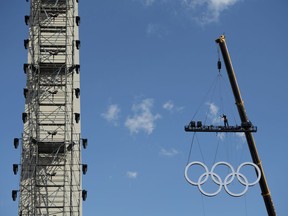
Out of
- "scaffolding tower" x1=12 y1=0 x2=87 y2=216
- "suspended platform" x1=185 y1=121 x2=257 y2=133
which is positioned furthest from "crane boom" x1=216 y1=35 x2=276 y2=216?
"scaffolding tower" x1=12 y1=0 x2=87 y2=216

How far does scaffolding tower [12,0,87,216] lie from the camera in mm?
77312

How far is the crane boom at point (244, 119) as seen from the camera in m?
74.2

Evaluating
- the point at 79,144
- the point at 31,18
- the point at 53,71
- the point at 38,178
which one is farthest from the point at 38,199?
the point at 31,18

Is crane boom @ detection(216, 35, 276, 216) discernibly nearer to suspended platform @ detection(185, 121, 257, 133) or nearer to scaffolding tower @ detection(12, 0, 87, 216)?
suspended platform @ detection(185, 121, 257, 133)

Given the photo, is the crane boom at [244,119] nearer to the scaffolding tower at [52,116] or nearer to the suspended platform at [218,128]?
the suspended platform at [218,128]

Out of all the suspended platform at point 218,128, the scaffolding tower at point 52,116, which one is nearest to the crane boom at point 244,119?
the suspended platform at point 218,128

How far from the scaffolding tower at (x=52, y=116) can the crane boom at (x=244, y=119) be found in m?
17.9

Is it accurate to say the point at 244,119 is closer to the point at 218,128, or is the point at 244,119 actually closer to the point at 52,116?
the point at 218,128

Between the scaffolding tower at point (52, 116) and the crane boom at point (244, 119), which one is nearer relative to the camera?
the crane boom at point (244, 119)

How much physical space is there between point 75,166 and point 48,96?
30.1 feet

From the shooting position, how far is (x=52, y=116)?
3226 inches

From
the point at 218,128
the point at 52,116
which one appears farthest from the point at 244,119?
the point at 52,116

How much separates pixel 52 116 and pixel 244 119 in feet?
71.8

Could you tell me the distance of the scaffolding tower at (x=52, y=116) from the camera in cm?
7731
